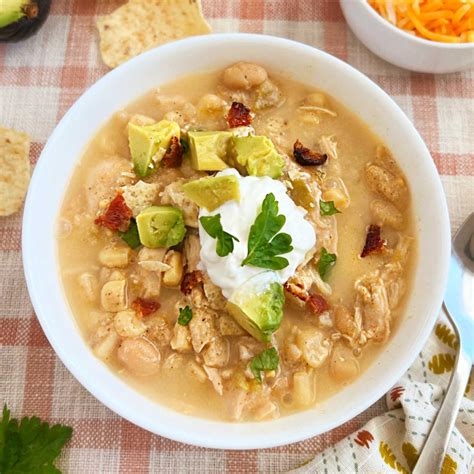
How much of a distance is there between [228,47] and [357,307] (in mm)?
1346

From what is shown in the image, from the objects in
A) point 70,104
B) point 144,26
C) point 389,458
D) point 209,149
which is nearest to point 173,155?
point 209,149

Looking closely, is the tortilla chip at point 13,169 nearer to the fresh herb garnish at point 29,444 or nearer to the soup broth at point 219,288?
the soup broth at point 219,288

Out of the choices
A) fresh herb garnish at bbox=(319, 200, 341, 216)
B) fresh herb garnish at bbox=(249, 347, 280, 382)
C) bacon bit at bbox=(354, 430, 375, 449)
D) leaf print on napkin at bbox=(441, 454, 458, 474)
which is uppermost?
fresh herb garnish at bbox=(319, 200, 341, 216)

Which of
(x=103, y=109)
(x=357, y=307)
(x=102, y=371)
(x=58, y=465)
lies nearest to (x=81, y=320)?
(x=102, y=371)

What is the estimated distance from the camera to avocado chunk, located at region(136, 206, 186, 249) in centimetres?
313

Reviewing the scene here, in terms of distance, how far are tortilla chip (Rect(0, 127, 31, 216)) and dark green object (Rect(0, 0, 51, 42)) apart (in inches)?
21.3

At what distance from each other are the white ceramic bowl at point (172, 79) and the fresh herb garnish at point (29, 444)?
1.66 feet

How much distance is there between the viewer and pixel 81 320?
3.28 meters

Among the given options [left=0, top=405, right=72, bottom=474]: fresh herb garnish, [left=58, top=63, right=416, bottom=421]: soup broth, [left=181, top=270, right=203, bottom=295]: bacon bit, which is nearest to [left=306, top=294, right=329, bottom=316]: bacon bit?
[left=58, top=63, right=416, bottom=421]: soup broth

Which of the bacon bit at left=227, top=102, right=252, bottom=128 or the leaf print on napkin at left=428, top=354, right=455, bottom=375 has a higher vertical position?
→ the bacon bit at left=227, top=102, right=252, bottom=128

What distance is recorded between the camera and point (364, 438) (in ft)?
11.2

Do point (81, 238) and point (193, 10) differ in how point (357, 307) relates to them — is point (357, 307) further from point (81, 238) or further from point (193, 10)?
point (193, 10)

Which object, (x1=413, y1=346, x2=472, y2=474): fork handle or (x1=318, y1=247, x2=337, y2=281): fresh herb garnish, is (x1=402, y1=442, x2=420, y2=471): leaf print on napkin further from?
(x1=318, y1=247, x2=337, y2=281): fresh herb garnish

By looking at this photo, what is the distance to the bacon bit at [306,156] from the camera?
3.32 meters
